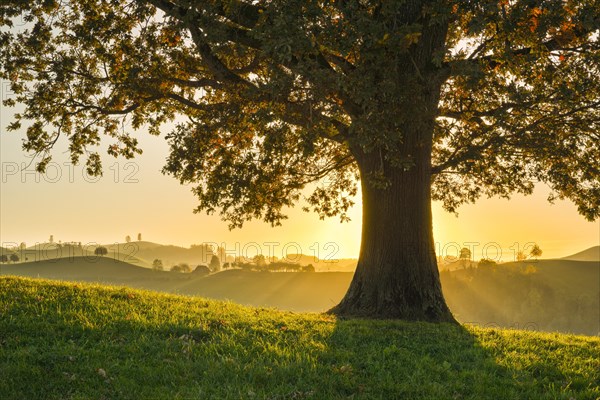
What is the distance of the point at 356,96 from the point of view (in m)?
13.2

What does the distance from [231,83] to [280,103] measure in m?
3.67

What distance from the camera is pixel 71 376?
9.13 m

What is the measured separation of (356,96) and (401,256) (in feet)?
20.6

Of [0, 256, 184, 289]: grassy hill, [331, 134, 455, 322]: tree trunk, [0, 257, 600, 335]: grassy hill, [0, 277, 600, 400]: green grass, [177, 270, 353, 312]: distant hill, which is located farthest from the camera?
[177, 270, 353, 312]: distant hill

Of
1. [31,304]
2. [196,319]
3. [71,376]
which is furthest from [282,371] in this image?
[31,304]

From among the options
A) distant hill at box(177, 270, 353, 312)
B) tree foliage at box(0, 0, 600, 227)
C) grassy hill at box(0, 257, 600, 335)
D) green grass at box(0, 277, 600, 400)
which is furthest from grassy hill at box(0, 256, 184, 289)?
green grass at box(0, 277, 600, 400)

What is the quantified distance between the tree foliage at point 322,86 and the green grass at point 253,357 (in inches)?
176

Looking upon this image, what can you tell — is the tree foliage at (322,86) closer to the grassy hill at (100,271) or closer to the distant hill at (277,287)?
the grassy hill at (100,271)

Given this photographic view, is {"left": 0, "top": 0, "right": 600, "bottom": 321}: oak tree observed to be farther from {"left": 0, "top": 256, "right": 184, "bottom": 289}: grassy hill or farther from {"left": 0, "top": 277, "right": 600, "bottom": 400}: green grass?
{"left": 0, "top": 256, "right": 184, "bottom": 289}: grassy hill

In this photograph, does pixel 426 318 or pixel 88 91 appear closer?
pixel 426 318

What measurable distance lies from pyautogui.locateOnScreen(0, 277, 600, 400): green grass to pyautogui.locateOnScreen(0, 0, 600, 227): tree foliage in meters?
4.46

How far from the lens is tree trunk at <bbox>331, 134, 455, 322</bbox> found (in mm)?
17406

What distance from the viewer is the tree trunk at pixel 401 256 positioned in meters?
17.4

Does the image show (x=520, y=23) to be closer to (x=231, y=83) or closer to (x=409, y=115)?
(x=409, y=115)
